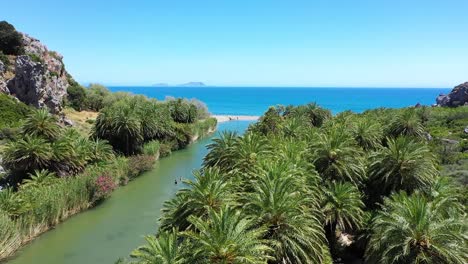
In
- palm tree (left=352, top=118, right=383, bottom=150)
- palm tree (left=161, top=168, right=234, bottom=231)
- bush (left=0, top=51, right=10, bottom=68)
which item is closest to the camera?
palm tree (left=161, top=168, right=234, bottom=231)

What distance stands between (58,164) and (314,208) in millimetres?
26733

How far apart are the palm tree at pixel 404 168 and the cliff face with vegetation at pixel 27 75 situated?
60588 mm

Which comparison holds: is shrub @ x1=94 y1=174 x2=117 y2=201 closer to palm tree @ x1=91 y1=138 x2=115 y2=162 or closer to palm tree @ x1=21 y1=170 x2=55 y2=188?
palm tree @ x1=21 y1=170 x2=55 y2=188

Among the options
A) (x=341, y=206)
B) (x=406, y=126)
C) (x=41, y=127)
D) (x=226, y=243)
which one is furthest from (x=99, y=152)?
(x=406, y=126)

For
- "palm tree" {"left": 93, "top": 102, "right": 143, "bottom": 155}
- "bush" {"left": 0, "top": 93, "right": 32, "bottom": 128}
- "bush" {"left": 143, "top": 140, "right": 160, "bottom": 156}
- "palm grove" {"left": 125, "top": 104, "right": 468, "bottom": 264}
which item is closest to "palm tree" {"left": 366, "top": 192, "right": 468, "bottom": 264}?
"palm grove" {"left": 125, "top": 104, "right": 468, "bottom": 264}

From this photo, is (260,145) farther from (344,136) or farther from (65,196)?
(65,196)

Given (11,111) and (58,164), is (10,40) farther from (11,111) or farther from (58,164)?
(58,164)

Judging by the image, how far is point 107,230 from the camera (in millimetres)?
33344

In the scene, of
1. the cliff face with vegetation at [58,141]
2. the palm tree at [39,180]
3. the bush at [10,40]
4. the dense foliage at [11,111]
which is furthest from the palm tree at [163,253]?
the bush at [10,40]

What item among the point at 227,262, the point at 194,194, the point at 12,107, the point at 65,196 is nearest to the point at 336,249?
the point at 194,194

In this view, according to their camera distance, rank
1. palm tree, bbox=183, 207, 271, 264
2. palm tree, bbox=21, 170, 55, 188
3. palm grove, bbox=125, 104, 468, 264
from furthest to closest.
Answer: palm tree, bbox=21, 170, 55, 188, palm grove, bbox=125, 104, 468, 264, palm tree, bbox=183, 207, 271, 264

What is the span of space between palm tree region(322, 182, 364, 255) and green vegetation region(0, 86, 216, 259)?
21627 millimetres

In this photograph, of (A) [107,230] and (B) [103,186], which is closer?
(A) [107,230]

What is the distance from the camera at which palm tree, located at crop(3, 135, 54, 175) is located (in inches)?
1454
